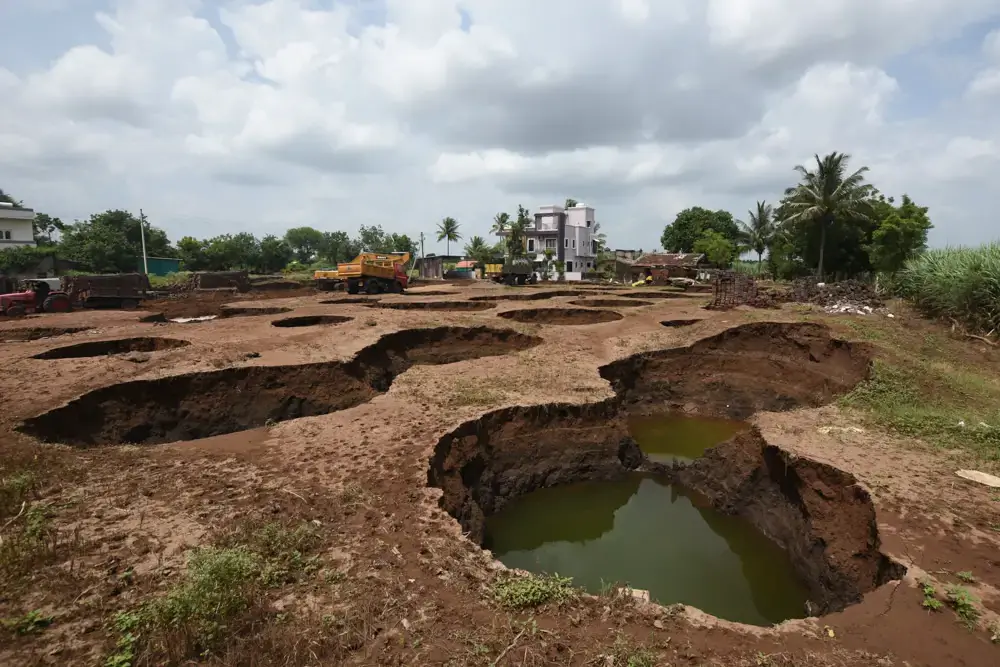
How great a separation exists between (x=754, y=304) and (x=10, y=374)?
26.4 m

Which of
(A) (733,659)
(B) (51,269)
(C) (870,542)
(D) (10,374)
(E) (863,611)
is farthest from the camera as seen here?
(B) (51,269)

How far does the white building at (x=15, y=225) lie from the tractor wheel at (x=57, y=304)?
32455 millimetres

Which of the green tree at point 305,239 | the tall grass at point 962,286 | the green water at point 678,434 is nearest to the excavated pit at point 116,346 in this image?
the green water at point 678,434

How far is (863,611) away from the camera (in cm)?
456

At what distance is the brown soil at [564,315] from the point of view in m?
22.4

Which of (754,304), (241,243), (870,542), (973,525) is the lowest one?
(870,542)

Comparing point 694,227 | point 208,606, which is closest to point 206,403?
point 208,606

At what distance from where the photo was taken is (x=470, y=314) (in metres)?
21.4

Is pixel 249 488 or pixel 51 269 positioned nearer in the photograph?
pixel 249 488

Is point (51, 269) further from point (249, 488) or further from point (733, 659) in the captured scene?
point (733, 659)

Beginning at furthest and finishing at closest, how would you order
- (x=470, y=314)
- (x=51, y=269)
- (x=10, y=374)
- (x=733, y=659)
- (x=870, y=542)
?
(x=51, y=269)
(x=470, y=314)
(x=10, y=374)
(x=870, y=542)
(x=733, y=659)

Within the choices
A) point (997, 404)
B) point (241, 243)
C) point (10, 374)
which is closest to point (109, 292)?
point (10, 374)

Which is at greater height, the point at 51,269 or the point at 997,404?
the point at 51,269

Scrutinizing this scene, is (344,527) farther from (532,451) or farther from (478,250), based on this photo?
(478,250)
